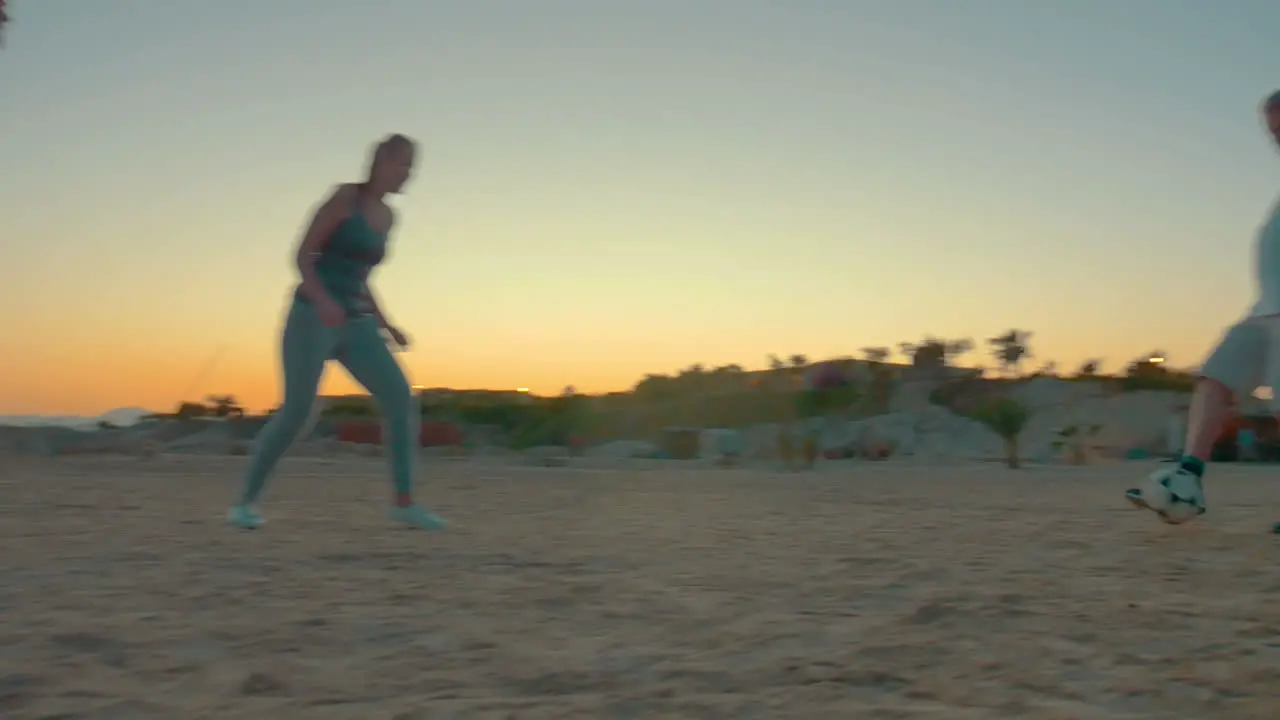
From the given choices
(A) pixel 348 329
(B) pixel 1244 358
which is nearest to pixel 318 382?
(A) pixel 348 329

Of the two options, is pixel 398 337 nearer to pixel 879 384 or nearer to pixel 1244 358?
pixel 1244 358

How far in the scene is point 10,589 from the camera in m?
2.82

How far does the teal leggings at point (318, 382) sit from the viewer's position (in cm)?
407

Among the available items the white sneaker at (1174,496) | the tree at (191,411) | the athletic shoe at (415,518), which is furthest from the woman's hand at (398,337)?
the tree at (191,411)

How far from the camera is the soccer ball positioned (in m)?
4.11

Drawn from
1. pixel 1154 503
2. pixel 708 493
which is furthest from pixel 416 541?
pixel 708 493

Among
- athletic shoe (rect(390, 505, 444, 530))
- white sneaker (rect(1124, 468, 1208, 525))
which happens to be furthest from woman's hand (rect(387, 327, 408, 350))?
white sneaker (rect(1124, 468, 1208, 525))

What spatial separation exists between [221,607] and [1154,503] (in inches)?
129

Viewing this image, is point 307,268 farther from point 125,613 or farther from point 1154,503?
point 1154,503

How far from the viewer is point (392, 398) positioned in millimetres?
4254

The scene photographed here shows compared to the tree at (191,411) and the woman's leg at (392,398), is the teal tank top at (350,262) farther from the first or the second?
the tree at (191,411)

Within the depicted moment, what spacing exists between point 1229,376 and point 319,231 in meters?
3.41

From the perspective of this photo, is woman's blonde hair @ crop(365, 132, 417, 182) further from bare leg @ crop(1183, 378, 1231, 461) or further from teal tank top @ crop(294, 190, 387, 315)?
bare leg @ crop(1183, 378, 1231, 461)

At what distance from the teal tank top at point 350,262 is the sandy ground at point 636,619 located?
2.87ft
